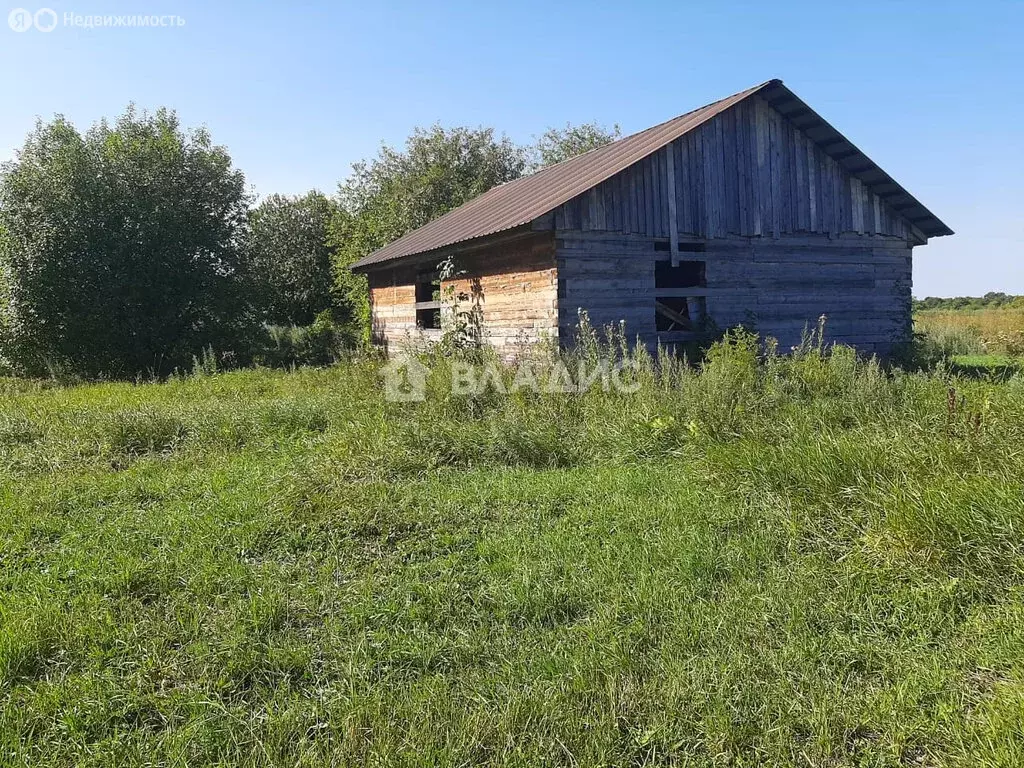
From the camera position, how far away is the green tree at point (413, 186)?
26.4 m

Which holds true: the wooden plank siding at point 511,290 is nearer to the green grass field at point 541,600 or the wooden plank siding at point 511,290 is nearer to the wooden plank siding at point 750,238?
the wooden plank siding at point 750,238

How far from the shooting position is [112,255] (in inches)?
677

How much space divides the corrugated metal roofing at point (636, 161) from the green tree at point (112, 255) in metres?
7.67

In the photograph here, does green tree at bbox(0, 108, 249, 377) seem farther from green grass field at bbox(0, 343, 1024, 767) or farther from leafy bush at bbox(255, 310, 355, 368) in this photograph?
green grass field at bbox(0, 343, 1024, 767)

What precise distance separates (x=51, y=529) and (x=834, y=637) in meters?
4.90

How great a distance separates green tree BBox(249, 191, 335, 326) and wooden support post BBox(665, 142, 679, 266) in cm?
2010

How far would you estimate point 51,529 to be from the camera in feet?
15.3

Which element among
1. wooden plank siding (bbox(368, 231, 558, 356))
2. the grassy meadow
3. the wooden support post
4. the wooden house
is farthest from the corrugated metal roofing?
the grassy meadow

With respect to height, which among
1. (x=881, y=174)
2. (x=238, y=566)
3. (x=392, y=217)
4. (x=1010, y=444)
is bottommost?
(x=238, y=566)

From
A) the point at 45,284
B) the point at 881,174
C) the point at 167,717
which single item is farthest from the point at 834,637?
the point at 45,284

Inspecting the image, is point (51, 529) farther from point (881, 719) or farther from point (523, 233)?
point (523, 233)

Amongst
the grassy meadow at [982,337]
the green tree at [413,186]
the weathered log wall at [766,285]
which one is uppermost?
the green tree at [413,186]

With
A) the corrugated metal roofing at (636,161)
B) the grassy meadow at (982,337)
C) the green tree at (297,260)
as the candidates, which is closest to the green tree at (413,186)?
the green tree at (297,260)

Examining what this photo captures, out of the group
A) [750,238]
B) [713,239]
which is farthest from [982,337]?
[713,239]
